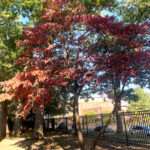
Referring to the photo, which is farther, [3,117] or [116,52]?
[3,117]

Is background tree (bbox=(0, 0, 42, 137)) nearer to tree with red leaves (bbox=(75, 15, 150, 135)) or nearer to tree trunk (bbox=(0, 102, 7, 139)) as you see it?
tree with red leaves (bbox=(75, 15, 150, 135))

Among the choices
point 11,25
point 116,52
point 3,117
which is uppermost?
point 11,25

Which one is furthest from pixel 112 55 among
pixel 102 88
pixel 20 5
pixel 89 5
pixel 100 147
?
pixel 20 5

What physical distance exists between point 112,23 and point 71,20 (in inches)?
59.0

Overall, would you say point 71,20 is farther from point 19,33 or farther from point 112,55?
point 19,33

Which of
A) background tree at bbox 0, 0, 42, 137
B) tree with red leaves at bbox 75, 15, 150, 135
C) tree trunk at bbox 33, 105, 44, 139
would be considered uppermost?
background tree at bbox 0, 0, 42, 137

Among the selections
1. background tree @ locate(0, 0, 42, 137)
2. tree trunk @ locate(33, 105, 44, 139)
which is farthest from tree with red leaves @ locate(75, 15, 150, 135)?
tree trunk @ locate(33, 105, 44, 139)

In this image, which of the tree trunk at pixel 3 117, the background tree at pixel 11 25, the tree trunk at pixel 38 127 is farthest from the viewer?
Answer: the tree trunk at pixel 3 117

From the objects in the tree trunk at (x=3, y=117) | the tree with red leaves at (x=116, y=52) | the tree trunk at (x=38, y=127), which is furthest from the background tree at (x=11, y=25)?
the tree trunk at (x=3, y=117)

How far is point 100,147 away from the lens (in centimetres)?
1599

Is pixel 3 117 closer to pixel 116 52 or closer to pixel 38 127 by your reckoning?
pixel 38 127

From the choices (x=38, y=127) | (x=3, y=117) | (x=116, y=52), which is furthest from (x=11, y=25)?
(x=3, y=117)

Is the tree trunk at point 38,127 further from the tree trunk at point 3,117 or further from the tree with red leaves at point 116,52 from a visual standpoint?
the tree with red leaves at point 116,52

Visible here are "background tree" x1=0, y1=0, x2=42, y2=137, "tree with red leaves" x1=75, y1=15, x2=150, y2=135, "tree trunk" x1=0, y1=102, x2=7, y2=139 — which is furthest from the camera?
"tree trunk" x1=0, y1=102, x2=7, y2=139
